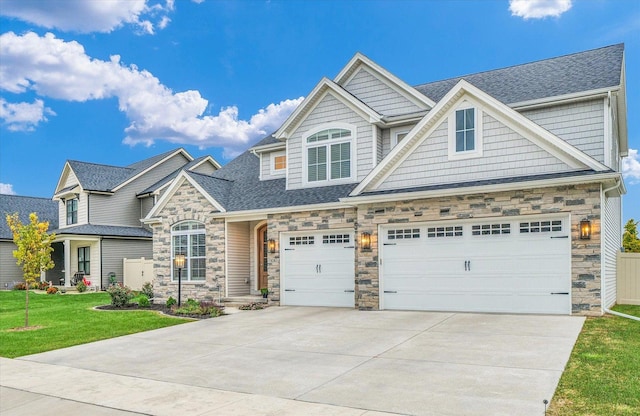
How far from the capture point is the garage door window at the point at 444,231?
12.8 m

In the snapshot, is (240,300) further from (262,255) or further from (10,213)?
(10,213)

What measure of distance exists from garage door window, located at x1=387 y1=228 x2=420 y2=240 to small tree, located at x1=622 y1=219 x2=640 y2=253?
1641 centimetres

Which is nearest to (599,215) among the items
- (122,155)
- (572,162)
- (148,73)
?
(572,162)

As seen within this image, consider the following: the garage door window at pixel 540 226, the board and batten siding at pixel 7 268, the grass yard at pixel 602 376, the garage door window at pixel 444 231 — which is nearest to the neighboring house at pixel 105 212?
the board and batten siding at pixel 7 268

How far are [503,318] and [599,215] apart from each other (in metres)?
3.08

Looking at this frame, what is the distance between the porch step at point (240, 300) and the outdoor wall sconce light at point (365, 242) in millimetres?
4304

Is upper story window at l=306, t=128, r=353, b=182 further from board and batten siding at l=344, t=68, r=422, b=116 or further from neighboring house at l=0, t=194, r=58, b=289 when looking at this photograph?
neighboring house at l=0, t=194, r=58, b=289

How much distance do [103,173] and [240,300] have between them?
57.0ft

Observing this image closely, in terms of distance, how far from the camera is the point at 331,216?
15.2 meters

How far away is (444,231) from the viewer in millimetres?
12977

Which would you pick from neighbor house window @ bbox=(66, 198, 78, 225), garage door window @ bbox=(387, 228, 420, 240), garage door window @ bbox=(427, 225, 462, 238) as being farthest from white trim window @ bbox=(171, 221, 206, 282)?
neighbor house window @ bbox=(66, 198, 78, 225)

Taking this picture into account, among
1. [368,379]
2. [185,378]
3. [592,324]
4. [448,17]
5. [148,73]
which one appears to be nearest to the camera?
[368,379]

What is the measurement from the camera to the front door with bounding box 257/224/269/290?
18.5 m

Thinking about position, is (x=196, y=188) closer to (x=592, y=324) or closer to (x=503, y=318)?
(x=503, y=318)
